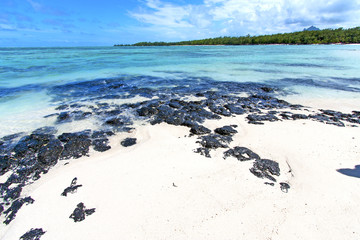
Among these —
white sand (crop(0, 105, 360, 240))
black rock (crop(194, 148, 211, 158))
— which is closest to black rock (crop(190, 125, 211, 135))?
white sand (crop(0, 105, 360, 240))

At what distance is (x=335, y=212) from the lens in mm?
3395

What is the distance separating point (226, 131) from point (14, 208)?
19.5 ft

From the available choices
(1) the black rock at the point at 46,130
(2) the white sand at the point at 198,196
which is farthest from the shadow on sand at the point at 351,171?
(1) the black rock at the point at 46,130

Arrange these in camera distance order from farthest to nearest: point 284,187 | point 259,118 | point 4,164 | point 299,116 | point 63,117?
A: point 63,117, point 299,116, point 259,118, point 4,164, point 284,187

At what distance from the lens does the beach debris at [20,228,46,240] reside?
3.10 meters

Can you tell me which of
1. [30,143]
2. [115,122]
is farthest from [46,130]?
[115,122]

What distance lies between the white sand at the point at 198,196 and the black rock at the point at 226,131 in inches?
24.0

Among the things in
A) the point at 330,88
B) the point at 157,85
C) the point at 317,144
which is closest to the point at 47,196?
the point at 317,144

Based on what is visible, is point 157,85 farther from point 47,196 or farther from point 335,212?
A: point 335,212

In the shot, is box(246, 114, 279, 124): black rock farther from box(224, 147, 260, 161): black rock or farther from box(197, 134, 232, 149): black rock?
box(224, 147, 260, 161): black rock

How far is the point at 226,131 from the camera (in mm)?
6312

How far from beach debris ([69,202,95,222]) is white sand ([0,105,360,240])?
0.09 meters

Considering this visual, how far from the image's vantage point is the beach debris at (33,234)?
3096 mm

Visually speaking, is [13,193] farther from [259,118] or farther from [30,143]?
[259,118]
